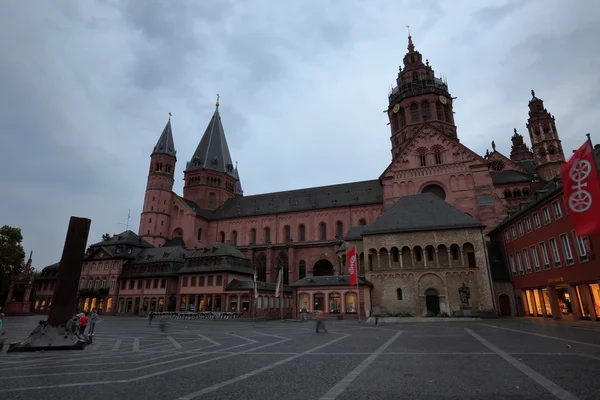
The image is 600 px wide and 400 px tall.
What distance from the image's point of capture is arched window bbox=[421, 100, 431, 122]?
59.5m

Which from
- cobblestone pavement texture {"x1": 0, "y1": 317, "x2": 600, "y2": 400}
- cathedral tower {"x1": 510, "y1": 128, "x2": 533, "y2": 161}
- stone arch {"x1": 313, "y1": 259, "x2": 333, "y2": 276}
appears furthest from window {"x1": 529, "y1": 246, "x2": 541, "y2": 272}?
cathedral tower {"x1": 510, "y1": 128, "x2": 533, "y2": 161}

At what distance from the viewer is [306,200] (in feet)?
207

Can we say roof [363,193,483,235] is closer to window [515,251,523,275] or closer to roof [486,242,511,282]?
window [515,251,523,275]

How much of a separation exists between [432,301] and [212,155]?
57144 mm

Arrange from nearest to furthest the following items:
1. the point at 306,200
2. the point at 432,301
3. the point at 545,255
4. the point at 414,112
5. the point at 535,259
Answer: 1. the point at 545,255
2. the point at 535,259
3. the point at 432,301
4. the point at 414,112
5. the point at 306,200

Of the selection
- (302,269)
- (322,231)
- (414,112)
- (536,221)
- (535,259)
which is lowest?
Result: (535,259)

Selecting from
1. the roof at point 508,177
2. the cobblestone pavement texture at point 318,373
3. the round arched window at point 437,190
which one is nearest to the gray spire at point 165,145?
the round arched window at point 437,190

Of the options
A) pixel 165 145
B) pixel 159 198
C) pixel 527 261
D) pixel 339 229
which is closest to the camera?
pixel 527 261

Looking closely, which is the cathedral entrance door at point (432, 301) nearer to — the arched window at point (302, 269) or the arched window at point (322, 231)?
the arched window at point (302, 269)

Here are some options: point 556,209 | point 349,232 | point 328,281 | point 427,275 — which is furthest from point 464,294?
point 349,232

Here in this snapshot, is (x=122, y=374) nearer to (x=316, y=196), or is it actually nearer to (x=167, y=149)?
(x=316, y=196)

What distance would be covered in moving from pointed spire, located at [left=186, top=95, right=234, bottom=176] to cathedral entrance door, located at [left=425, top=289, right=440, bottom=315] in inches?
2108

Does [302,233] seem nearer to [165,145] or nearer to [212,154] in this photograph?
[212,154]

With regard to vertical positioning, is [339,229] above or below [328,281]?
above
